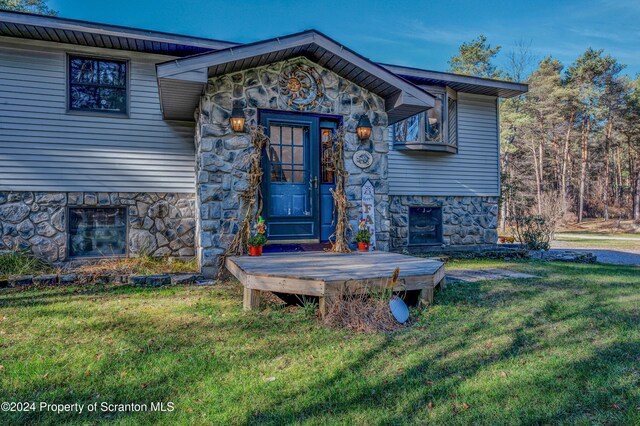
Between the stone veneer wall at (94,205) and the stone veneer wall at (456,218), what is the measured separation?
4.51 meters

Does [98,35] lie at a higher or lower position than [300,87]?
higher

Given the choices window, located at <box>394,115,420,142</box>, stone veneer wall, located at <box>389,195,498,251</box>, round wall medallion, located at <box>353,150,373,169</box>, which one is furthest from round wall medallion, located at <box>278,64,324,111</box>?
stone veneer wall, located at <box>389,195,498,251</box>

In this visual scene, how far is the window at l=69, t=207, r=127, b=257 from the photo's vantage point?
659 cm

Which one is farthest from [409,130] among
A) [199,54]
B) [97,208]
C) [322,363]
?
[322,363]

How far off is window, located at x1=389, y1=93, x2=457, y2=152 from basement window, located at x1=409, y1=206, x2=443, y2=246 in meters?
1.47

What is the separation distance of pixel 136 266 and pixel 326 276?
3746mm

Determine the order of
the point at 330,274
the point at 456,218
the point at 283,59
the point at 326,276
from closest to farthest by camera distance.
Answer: the point at 326,276 → the point at 330,274 → the point at 283,59 → the point at 456,218

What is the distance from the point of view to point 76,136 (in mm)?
6516

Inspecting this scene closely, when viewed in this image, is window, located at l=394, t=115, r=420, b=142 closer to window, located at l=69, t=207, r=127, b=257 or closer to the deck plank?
the deck plank

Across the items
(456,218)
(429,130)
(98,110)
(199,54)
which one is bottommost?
(456,218)

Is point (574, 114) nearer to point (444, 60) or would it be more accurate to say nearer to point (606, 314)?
point (444, 60)

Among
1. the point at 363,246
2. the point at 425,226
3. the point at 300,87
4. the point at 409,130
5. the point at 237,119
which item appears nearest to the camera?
the point at 237,119

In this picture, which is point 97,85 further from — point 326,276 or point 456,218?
point 456,218

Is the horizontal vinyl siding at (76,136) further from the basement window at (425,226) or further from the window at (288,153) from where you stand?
the basement window at (425,226)
